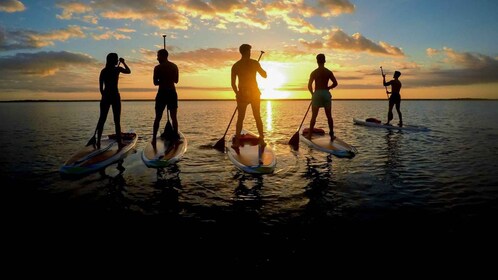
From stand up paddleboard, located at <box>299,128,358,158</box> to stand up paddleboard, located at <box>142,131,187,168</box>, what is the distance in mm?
4856

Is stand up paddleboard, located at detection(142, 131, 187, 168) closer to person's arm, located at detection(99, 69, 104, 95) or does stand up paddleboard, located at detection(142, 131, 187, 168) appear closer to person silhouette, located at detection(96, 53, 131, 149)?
person silhouette, located at detection(96, 53, 131, 149)

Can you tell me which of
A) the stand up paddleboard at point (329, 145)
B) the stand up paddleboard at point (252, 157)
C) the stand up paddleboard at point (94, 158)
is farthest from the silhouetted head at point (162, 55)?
the stand up paddleboard at point (329, 145)

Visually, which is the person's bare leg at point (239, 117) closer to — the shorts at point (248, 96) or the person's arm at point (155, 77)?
the shorts at point (248, 96)

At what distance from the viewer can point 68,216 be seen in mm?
5539

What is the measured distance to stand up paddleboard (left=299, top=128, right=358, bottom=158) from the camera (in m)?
9.89

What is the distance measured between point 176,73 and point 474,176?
9.26 meters

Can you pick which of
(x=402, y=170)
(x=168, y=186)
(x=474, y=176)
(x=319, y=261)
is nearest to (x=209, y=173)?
(x=168, y=186)

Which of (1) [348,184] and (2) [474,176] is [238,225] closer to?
(1) [348,184]

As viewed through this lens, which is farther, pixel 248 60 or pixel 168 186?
pixel 248 60

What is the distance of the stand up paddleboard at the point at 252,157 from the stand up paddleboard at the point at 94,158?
353 cm

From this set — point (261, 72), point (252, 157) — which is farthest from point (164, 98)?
point (252, 157)

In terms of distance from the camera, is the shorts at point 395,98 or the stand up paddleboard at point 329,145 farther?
the shorts at point 395,98

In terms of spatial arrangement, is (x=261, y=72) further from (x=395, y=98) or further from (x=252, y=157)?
(x=395, y=98)

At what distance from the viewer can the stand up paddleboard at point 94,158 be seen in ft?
25.7
